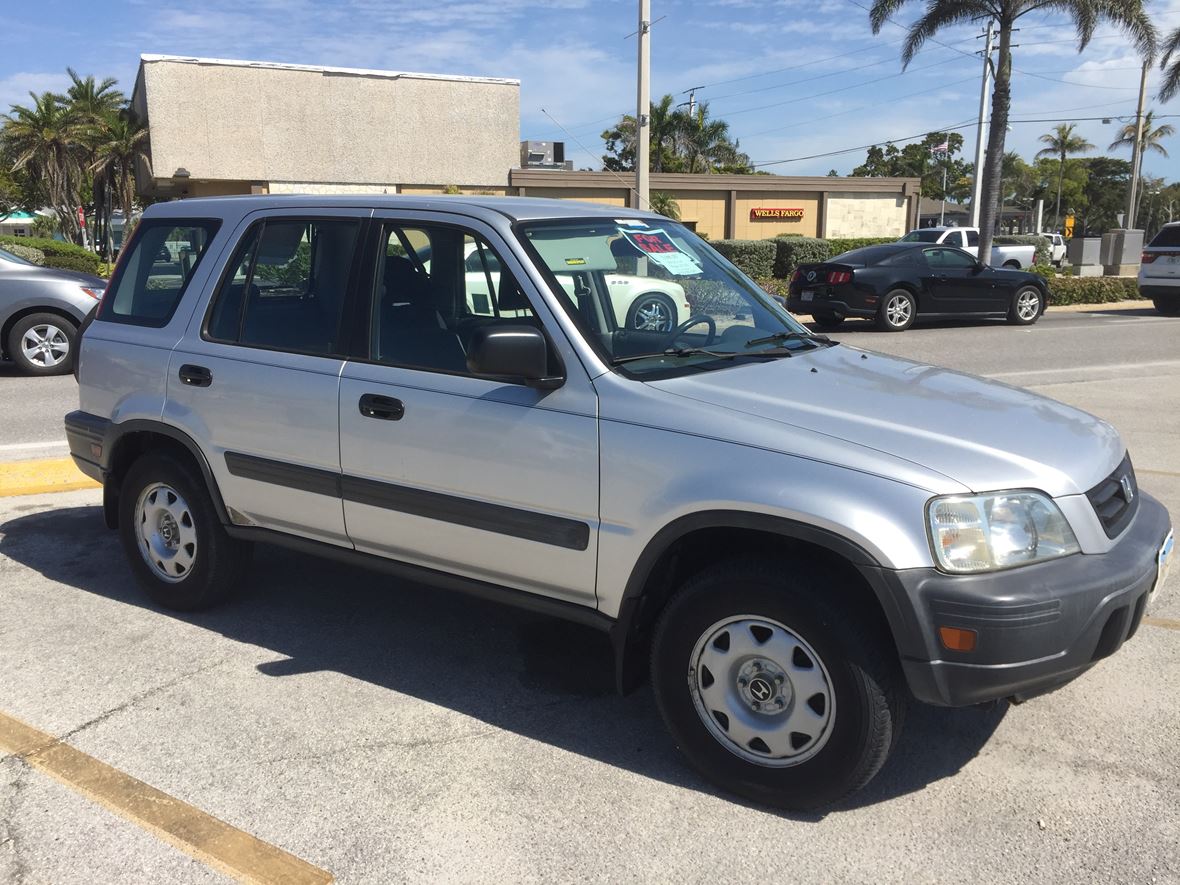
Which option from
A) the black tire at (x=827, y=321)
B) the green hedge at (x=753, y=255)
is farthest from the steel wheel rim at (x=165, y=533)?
the green hedge at (x=753, y=255)

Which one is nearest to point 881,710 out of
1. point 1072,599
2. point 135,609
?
point 1072,599

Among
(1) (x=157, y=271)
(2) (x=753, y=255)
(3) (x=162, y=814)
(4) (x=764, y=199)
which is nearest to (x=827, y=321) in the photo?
(2) (x=753, y=255)

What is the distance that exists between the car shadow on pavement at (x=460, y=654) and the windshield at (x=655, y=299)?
50.1 inches

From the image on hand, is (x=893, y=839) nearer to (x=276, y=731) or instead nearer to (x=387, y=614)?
(x=276, y=731)

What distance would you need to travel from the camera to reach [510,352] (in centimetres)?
327

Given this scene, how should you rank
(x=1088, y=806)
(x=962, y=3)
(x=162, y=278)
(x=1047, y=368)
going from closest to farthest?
(x=1088, y=806)
(x=162, y=278)
(x=1047, y=368)
(x=962, y=3)

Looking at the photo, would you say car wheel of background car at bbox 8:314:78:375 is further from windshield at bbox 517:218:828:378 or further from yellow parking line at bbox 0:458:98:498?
windshield at bbox 517:218:828:378

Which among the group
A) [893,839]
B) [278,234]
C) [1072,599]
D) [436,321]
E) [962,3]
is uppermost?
[962,3]

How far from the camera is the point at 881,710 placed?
2924 millimetres

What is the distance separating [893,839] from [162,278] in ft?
12.1

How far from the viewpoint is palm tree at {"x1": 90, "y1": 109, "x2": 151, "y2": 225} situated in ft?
153

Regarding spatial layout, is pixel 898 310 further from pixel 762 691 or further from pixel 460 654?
pixel 762 691

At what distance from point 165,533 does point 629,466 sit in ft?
8.16

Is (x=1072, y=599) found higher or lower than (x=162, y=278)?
lower
